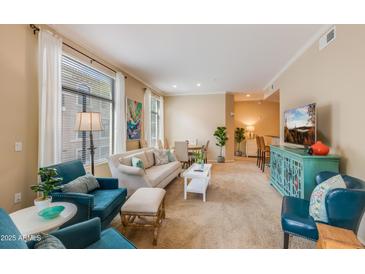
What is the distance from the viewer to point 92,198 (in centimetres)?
189

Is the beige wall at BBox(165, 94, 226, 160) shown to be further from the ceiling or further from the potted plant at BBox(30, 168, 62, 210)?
the potted plant at BBox(30, 168, 62, 210)

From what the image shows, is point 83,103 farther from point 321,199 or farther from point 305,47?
point 305,47

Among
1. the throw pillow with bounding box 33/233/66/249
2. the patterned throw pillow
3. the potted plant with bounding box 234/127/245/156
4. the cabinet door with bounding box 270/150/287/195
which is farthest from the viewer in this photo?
the potted plant with bounding box 234/127/245/156

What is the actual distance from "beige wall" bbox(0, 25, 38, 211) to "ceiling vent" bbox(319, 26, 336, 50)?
4159 mm

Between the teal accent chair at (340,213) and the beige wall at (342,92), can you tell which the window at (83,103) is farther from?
the beige wall at (342,92)

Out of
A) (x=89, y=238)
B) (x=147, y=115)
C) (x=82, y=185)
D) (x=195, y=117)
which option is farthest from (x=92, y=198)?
(x=195, y=117)

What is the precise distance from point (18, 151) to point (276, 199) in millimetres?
4168

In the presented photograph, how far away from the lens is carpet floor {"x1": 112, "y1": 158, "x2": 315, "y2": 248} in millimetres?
1984

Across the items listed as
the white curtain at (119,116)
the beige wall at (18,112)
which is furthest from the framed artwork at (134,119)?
the beige wall at (18,112)

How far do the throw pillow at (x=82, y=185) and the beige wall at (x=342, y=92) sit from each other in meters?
3.42

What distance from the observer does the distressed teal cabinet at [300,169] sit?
2.29 metres

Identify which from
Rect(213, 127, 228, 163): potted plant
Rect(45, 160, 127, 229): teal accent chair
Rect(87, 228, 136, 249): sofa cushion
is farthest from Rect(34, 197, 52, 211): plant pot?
Rect(213, 127, 228, 163): potted plant
